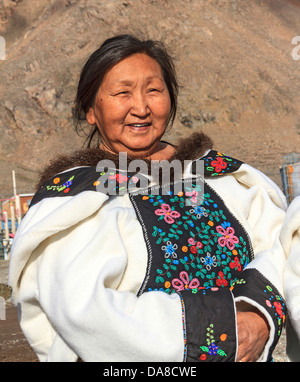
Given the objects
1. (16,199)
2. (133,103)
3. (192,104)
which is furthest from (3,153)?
(133,103)

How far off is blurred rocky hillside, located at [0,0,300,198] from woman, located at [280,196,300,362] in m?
35.2

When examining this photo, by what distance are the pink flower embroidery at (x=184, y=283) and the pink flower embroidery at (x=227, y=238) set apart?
0.65ft

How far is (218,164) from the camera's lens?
210cm

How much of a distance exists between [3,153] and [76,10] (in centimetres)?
1925

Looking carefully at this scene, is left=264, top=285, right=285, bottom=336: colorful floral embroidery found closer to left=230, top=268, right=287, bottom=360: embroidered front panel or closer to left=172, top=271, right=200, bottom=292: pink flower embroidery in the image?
left=230, top=268, right=287, bottom=360: embroidered front panel

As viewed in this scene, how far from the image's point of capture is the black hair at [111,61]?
207 cm

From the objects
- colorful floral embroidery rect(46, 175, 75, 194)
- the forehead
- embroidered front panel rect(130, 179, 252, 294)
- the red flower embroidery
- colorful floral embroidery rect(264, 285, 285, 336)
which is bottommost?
colorful floral embroidery rect(264, 285, 285, 336)

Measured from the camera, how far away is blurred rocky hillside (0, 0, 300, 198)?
44.4 metres

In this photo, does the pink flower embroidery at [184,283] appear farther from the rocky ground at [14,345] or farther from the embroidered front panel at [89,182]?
the rocky ground at [14,345]

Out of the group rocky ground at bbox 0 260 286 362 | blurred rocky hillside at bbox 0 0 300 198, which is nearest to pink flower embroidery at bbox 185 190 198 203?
rocky ground at bbox 0 260 286 362

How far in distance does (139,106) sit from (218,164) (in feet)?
1.24
